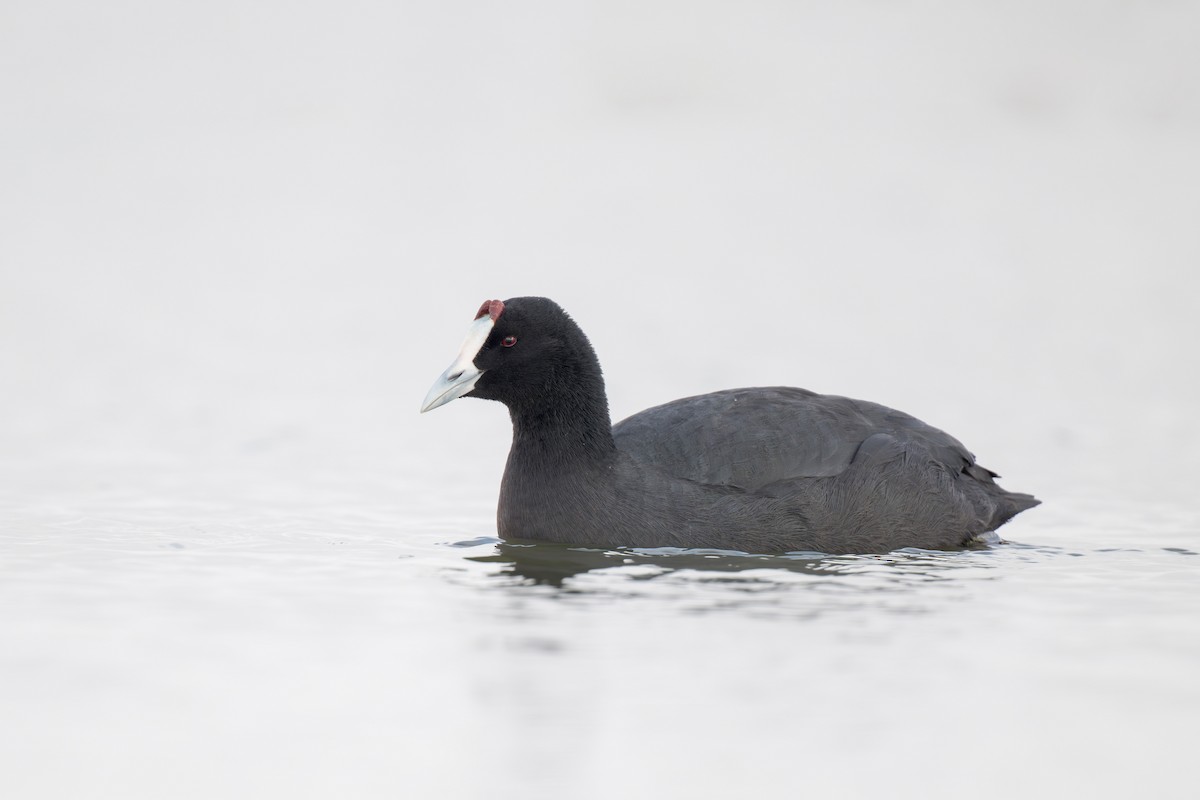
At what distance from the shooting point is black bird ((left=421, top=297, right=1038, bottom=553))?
805 centimetres

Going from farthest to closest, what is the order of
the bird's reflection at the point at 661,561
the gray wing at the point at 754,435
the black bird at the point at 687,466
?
1. the gray wing at the point at 754,435
2. the black bird at the point at 687,466
3. the bird's reflection at the point at 661,561

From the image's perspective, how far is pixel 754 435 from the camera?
27.3 feet

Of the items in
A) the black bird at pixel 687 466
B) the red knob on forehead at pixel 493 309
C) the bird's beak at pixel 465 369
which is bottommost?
A: the black bird at pixel 687 466

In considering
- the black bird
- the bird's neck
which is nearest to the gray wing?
the black bird

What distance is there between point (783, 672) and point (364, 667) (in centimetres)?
148

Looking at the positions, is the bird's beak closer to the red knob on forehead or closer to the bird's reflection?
the red knob on forehead

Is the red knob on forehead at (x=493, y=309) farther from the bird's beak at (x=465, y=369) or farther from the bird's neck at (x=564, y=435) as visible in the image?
the bird's neck at (x=564, y=435)

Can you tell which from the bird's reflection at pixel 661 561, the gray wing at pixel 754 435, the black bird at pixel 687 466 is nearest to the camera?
the bird's reflection at pixel 661 561

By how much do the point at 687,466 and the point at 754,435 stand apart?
0.41 metres

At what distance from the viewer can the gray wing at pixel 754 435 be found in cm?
822

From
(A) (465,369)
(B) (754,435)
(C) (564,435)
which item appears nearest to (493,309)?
(A) (465,369)

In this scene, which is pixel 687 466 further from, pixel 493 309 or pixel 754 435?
pixel 493 309

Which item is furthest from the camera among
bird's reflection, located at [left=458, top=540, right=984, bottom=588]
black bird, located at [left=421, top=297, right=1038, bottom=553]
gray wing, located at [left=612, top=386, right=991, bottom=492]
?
gray wing, located at [left=612, top=386, right=991, bottom=492]

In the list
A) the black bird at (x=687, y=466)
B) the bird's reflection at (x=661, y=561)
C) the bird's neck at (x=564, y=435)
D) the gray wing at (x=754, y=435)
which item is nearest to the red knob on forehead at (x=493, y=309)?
the black bird at (x=687, y=466)
